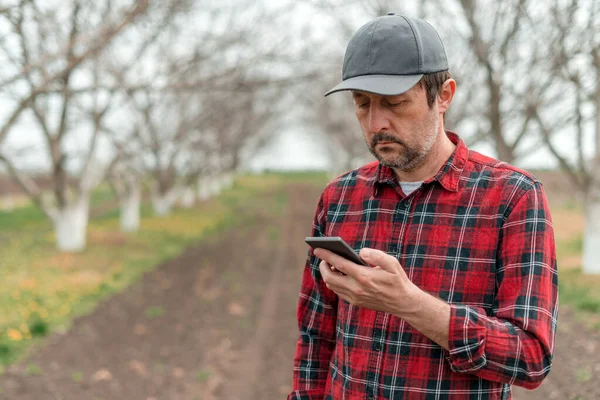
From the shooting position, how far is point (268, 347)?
709cm

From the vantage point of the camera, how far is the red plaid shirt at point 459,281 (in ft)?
4.82

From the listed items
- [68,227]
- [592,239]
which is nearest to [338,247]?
[592,239]

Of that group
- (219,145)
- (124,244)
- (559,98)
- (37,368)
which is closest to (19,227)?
(124,244)

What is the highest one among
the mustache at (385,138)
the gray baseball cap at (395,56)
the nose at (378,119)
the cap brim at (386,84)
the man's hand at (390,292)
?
the gray baseball cap at (395,56)

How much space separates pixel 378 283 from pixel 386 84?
0.56m

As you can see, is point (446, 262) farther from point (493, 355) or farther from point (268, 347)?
point (268, 347)

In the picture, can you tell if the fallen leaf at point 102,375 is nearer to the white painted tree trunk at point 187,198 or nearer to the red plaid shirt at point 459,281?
the red plaid shirt at point 459,281

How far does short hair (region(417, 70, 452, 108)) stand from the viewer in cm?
169

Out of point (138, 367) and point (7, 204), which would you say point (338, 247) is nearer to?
point (138, 367)

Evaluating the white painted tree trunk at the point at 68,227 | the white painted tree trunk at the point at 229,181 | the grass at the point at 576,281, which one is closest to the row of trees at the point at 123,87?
the white painted tree trunk at the point at 68,227

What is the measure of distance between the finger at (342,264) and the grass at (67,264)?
18.3 ft

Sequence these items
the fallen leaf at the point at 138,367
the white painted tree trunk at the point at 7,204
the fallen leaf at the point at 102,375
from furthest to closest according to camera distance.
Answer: the white painted tree trunk at the point at 7,204 < the fallen leaf at the point at 138,367 < the fallen leaf at the point at 102,375

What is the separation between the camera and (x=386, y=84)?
1.62 meters

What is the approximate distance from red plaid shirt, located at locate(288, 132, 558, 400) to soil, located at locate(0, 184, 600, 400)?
3382 millimetres
